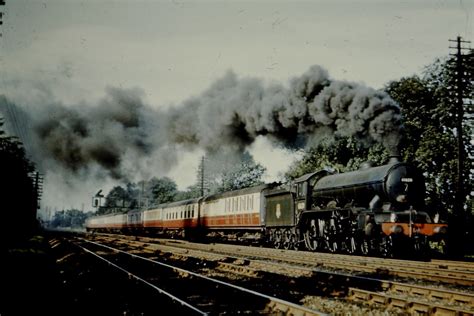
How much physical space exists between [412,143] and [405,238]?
16627mm

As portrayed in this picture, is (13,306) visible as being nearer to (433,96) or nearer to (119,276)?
(119,276)

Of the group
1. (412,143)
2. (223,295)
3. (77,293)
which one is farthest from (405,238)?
(412,143)

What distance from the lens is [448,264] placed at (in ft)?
41.4

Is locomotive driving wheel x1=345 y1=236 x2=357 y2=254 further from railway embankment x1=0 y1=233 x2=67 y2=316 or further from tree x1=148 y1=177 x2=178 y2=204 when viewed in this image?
tree x1=148 y1=177 x2=178 y2=204

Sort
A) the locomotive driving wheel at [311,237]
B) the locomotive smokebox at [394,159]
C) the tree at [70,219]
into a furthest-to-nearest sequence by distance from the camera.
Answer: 1. the tree at [70,219]
2. the locomotive driving wheel at [311,237]
3. the locomotive smokebox at [394,159]

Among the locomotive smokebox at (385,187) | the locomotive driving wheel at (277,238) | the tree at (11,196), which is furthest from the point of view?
the tree at (11,196)

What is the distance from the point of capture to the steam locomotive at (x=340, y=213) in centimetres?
1356

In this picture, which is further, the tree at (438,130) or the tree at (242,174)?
the tree at (242,174)

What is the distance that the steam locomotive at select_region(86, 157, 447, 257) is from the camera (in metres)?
13.6

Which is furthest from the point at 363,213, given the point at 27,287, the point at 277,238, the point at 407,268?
the point at 27,287

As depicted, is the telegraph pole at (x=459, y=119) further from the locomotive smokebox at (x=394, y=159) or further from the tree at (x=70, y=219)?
the tree at (x=70, y=219)

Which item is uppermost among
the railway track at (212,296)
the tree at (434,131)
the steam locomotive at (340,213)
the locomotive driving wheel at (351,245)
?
the tree at (434,131)

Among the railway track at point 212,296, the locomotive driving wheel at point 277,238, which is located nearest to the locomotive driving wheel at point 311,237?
the locomotive driving wheel at point 277,238

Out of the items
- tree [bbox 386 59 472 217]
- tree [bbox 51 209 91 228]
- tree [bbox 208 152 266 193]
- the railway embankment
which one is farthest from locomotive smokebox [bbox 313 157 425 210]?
tree [bbox 51 209 91 228]
